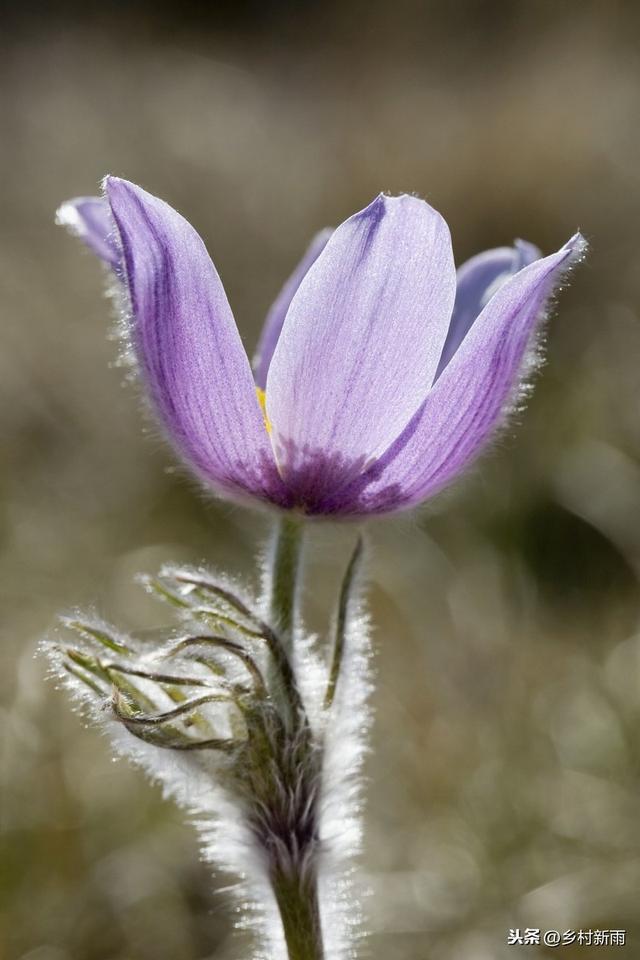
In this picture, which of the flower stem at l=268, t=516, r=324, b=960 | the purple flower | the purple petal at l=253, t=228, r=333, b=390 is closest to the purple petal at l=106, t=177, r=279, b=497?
the purple flower

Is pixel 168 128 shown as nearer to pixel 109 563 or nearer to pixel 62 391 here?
pixel 62 391

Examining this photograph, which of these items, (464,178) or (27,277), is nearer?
(27,277)

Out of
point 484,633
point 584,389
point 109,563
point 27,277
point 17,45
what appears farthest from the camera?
point 17,45

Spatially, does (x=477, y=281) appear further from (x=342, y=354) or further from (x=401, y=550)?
(x=401, y=550)

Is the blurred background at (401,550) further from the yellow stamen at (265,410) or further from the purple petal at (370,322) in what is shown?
the purple petal at (370,322)

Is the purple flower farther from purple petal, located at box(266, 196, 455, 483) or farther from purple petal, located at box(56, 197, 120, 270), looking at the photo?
purple petal, located at box(56, 197, 120, 270)

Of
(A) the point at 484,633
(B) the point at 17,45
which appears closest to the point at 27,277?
(A) the point at 484,633
